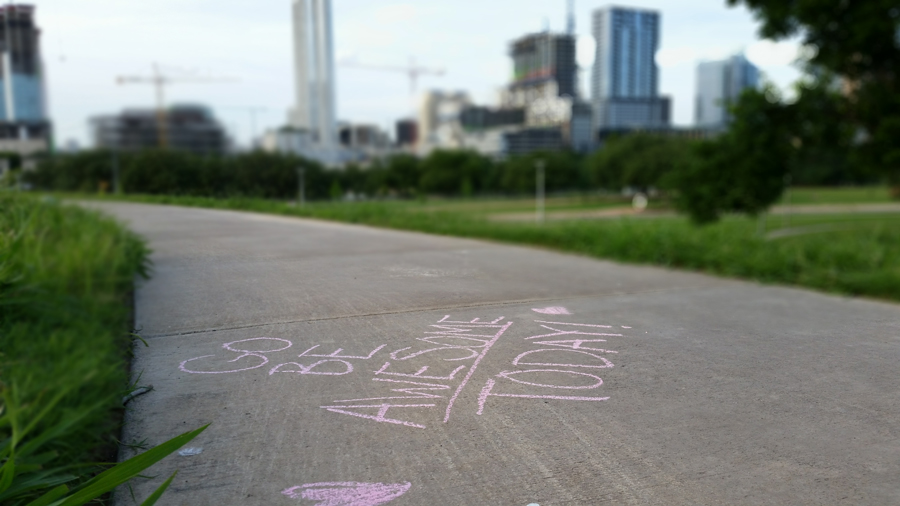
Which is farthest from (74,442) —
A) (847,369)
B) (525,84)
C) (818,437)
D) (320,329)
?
(525,84)

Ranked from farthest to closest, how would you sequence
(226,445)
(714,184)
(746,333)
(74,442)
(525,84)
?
1. (525,84)
2. (714,184)
3. (746,333)
4. (226,445)
5. (74,442)

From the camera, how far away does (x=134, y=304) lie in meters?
3.58

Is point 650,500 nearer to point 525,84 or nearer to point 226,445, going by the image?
point 226,445

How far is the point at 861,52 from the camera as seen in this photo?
14.3 m

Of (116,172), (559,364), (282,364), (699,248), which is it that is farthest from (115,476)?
(699,248)

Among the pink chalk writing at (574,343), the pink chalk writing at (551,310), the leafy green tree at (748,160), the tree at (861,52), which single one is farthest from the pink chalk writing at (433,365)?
the leafy green tree at (748,160)

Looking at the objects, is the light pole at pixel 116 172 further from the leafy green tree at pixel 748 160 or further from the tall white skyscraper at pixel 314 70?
the leafy green tree at pixel 748 160

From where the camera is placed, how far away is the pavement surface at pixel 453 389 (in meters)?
2.54

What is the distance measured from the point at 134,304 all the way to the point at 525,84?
161 m

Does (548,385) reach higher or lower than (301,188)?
lower

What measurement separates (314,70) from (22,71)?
58.4 inches

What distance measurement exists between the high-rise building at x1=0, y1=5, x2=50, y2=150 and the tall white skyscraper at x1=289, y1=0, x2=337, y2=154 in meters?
1.26

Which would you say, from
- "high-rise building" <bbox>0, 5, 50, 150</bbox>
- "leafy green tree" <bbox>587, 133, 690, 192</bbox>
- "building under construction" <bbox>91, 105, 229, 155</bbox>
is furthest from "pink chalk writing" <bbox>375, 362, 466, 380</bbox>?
"leafy green tree" <bbox>587, 133, 690, 192</bbox>

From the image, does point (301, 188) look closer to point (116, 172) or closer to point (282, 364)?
point (116, 172)
